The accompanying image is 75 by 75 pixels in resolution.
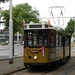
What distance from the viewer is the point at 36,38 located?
1850 cm

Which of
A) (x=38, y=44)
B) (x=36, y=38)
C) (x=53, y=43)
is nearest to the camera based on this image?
(x=38, y=44)

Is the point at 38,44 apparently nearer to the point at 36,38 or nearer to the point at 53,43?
the point at 36,38

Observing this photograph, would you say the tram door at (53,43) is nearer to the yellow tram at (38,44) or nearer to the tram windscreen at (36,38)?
the yellow tram at (38,44)

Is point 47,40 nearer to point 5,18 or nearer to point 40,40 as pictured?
point 40,40

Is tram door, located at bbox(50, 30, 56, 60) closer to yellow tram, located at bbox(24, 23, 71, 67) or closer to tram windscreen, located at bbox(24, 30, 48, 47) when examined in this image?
yellow tram, located at bbox(24, 23, 71, 67)

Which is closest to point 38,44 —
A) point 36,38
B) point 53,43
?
point 36,38

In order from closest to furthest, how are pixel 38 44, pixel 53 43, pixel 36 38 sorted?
pixel 38 44, pixel 36 38, pixel 53 43

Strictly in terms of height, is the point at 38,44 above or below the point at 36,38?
below

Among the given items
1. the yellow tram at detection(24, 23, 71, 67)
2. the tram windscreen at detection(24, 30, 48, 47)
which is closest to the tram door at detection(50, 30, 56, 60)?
the yellow tram at detection(24, 23, 71, 67)

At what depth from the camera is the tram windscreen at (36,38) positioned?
1838 centimetres

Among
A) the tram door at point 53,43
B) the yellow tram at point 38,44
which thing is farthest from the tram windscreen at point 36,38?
the tram door at point 53,43

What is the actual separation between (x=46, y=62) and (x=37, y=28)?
2.17m

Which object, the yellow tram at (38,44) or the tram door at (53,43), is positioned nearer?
the yellow tram at (38,44)

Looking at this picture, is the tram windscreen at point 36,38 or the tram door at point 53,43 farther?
the tram door at point 53,43
